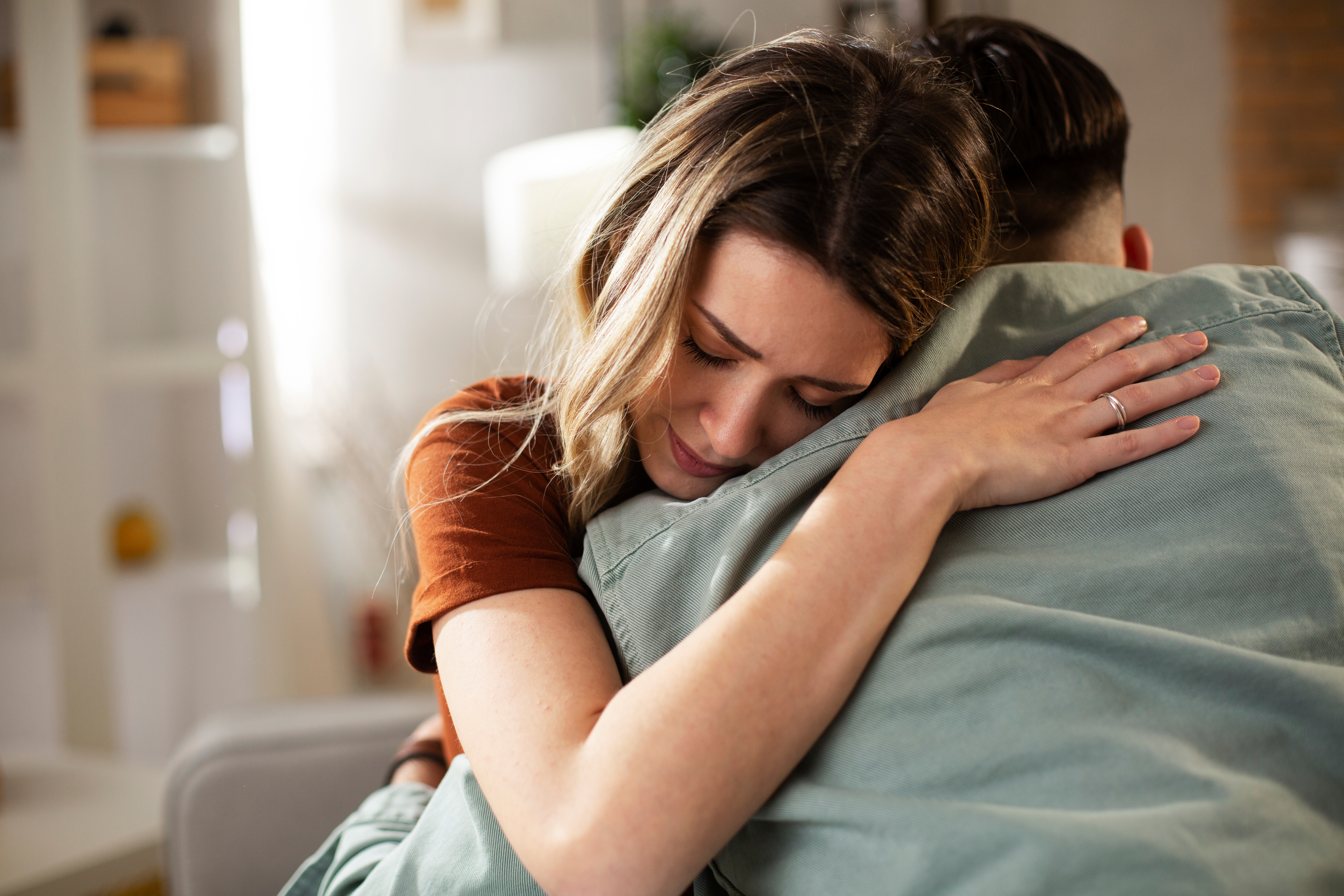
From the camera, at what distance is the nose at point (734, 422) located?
0.81 metres

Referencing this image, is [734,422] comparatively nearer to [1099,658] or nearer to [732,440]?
[732,440]

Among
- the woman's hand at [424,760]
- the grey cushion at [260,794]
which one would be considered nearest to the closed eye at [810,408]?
the woman's hand at [424,760]

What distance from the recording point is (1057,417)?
0.74 metres

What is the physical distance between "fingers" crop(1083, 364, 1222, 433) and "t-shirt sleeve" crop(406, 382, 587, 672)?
40cm

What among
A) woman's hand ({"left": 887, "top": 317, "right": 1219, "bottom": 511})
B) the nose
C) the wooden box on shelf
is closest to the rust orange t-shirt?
the nose

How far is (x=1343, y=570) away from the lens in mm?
640

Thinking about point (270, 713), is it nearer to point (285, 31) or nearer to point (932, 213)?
point (932, 213)

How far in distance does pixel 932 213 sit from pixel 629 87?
8.05 feet

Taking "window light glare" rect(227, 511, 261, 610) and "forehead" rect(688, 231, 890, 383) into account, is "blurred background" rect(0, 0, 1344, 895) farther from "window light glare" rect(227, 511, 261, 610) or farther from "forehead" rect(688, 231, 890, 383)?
"forehead" rect(688, 231, 890, 383)

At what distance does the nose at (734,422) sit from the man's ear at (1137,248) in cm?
59

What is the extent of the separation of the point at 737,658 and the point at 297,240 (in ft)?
9.32

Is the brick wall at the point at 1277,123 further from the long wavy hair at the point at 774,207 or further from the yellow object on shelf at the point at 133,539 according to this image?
the yellow object on shelf at the point at 133,539

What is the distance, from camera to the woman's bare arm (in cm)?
59

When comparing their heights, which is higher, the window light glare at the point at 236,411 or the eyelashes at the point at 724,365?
the eyelashes at the point at 724,365
